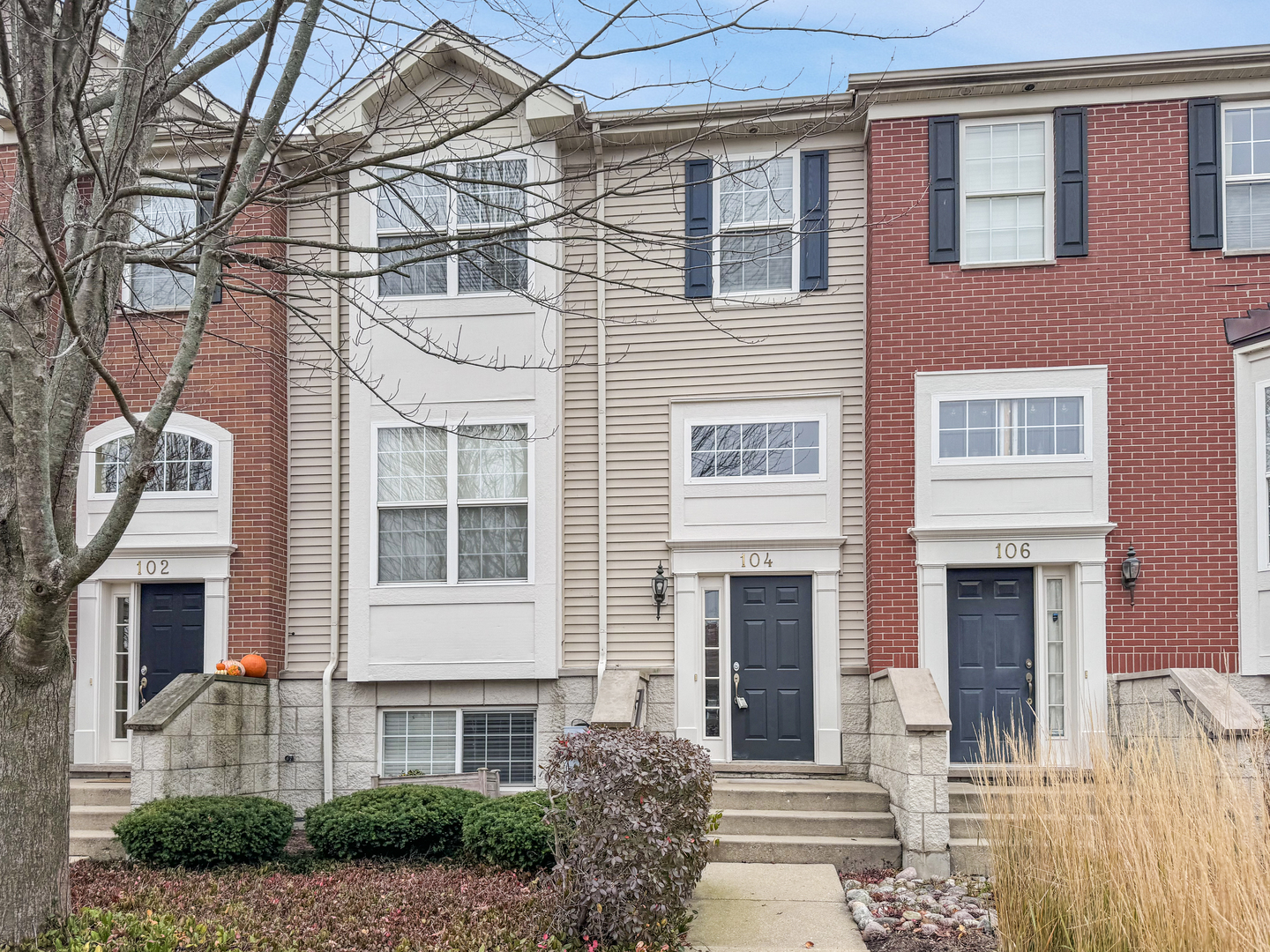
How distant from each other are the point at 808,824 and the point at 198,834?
4.80 meters

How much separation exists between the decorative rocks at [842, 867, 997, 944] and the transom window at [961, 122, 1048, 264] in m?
5.74

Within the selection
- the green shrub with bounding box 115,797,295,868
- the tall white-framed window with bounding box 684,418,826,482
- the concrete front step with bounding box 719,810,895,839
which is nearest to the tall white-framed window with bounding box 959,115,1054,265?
the tall white-framed window with bounding box 684,418,826,482

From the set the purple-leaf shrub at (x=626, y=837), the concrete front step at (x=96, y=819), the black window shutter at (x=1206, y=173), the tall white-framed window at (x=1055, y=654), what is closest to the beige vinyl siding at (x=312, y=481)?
the concrete front step at (x=96, y=819)

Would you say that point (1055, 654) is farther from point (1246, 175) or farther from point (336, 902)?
point (336, 902)

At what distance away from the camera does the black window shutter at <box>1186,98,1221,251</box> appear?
1038 cm

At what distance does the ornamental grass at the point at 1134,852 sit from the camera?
4078 millimetres

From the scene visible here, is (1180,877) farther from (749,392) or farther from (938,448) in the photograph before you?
(749,392)

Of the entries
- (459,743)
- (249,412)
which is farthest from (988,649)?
(249,412)

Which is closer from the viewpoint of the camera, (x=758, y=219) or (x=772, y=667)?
(x=772, y=667)

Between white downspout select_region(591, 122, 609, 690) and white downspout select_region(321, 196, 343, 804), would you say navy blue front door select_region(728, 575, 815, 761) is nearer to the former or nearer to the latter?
white downspout select_region(591, 122, 609, 690)

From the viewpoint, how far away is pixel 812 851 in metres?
8.85

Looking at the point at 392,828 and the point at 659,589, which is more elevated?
the point at 659,589

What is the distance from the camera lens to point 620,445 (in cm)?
1148

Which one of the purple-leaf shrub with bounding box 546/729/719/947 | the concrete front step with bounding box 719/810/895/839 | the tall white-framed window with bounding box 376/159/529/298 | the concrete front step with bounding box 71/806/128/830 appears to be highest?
the tall white-framed window with bounding box 376/159/529/298
